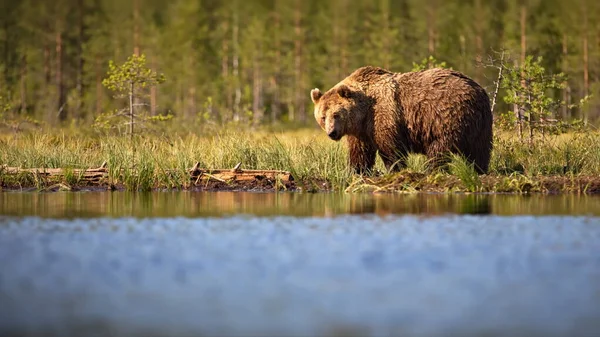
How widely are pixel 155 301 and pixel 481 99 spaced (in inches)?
386

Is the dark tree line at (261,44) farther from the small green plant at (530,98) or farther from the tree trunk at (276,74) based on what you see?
the small green plant at (530,98)

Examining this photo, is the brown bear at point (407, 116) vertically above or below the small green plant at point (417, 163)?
above

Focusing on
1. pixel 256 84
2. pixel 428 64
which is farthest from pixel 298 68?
pixel 428 64

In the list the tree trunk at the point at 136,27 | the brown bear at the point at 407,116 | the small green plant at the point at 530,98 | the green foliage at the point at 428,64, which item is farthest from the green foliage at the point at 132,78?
the tree trunk at the point at 136,27

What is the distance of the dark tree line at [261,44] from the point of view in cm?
6625

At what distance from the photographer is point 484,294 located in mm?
6492

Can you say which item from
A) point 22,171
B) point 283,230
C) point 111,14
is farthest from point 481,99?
point 111,14

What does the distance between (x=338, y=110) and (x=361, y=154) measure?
1.04m

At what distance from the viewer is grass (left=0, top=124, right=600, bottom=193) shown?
14969 millimetres

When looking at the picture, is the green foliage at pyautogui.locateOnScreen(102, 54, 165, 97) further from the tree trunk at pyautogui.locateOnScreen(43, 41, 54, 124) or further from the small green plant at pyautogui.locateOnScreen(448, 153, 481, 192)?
the tree trunk at pyautogui.locateOnScreen(43, 41, 54, 124)

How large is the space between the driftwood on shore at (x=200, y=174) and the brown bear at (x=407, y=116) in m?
1.18

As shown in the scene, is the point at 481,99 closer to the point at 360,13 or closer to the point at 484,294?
the point at 484,294

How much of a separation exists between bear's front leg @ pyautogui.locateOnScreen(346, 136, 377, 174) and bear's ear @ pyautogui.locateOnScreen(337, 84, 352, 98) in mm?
778

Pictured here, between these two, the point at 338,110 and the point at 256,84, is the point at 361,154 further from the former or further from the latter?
the point at 256,84
